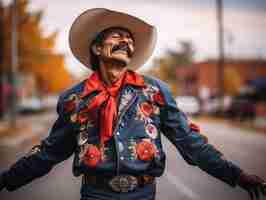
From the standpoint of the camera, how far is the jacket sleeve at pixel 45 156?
2.31m

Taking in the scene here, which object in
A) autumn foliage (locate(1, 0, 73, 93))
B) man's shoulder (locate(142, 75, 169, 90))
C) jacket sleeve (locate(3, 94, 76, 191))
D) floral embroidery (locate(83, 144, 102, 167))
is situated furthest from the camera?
autumn foliage (locate(1, 0, 73, 93))

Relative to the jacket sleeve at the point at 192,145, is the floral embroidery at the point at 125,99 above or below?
above

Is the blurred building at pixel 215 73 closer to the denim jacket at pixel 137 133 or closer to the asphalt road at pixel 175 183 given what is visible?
the asphalt road at pixel 175 183

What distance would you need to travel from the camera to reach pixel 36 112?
104 feet

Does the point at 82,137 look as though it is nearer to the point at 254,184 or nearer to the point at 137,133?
the point at 137,133

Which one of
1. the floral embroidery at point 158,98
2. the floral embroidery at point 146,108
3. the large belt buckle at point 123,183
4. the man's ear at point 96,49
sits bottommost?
the large belt buckle at point 123,183

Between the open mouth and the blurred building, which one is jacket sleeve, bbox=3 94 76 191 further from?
the blurred building

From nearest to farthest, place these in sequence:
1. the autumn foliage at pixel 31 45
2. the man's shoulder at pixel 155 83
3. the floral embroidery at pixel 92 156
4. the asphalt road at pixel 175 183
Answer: the floral embroidery at pixel 92 156 < the man's shoulder at pixel 155 83 < the asphalt road at pixel 175 183 < the autumn foliage at pixel 31 45

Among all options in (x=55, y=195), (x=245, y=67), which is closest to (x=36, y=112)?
(x=245, y=67)

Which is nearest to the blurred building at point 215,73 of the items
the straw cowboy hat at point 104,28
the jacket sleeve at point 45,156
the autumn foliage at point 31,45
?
the autumn foliage at point 31,45

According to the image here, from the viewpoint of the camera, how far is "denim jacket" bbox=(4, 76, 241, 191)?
2.12 metres

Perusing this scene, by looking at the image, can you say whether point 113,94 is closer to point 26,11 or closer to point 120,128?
point 120,128

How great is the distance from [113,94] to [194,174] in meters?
5.28

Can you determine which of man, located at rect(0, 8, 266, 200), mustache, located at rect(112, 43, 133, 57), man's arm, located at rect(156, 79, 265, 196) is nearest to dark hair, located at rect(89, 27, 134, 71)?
man, located at rect(0, 8, 266, 200)
